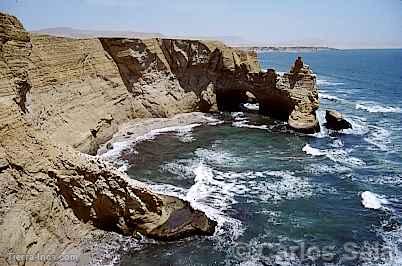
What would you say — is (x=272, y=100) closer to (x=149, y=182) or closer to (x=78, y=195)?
(x=149, y=182)

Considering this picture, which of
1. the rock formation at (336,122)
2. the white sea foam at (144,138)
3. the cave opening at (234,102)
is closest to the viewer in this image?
the white sea foam at (144,138)

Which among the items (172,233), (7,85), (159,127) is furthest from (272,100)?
(7,85)

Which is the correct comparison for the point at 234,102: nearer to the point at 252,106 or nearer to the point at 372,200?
the point at 252,106

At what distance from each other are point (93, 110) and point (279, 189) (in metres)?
14.6

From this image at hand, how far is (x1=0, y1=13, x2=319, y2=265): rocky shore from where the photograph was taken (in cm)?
1420

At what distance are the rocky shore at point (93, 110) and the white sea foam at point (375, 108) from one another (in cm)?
1321

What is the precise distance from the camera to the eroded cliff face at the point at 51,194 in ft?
44.4

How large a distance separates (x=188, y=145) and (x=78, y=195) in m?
15.0

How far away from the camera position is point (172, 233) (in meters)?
16.3

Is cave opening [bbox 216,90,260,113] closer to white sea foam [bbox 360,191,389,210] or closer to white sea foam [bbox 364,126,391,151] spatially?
white sea foam [bbox 364,126,391,151]

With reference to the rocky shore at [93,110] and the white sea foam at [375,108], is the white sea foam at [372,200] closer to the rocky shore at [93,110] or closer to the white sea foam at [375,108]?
the rocky shore at [93,110]

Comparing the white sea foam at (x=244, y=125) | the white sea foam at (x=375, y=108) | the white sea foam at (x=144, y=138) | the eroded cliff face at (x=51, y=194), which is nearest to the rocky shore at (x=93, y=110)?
the eroded cliff face at (x=51, y=194)

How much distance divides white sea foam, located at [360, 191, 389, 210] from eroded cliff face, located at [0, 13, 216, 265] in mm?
8414

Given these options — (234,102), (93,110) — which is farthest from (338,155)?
(234,102)
